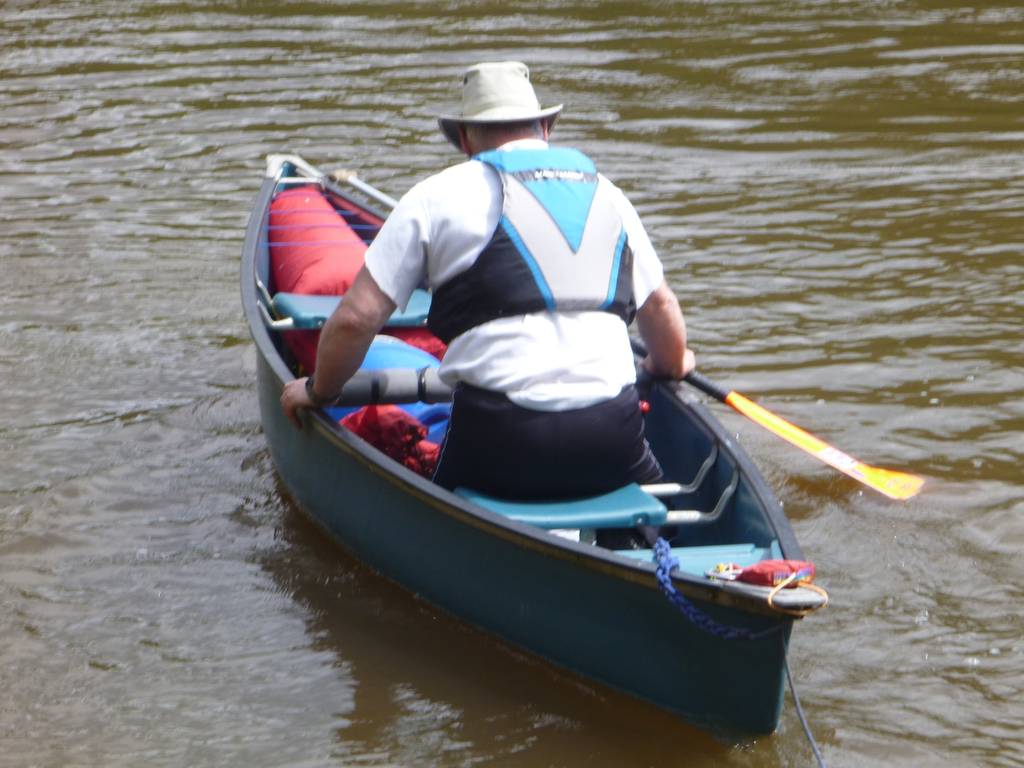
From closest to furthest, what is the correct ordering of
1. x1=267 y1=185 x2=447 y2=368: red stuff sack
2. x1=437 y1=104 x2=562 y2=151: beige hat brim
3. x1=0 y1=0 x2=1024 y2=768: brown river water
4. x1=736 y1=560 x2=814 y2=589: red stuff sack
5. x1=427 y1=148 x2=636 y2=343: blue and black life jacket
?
x1=736 y1=560 x2=814 y2=589: red stuff sack
x1=427 y1=148 x2=636 y2=343: blue and black life jacket
x1=437 y1=104 x2=562 y2=151: beige hat brim
x1=0 y1=0 x2=1024 y2=768: brown river water
x1=267 y1=185 x2=447 y2=368: red stuff sack

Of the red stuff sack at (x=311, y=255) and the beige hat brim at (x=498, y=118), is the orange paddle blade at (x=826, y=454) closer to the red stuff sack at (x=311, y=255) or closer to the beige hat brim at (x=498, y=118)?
the red stuff sack at (x=311, y=255)

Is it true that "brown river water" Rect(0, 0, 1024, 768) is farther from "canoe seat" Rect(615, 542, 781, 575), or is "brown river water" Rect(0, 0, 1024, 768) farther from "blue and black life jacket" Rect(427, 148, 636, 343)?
"blue and black life jacket" Rect(427, 148, 636, 343)

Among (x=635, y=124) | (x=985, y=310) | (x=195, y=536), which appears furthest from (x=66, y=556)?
(x=635, y=124)

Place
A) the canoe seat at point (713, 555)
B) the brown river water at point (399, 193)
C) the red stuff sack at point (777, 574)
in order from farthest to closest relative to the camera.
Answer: the brown river water at point (399, 193), the canoe seat at point (713, 555), the red stuff sack at point (777, 574)

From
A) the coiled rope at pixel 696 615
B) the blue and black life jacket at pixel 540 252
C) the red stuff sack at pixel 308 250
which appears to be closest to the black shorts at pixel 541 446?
the blue and black life jacket at pixel 540 252

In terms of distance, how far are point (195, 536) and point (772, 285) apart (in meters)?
3.12

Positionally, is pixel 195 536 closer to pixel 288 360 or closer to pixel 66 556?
pixel 66 556

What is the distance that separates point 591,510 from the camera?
4.04 meters

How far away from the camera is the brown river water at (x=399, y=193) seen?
4.21 m

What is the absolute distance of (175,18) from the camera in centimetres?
1233

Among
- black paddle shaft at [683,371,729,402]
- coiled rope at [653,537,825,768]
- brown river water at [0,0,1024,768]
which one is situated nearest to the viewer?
coiled rope at [653,537,825,768]

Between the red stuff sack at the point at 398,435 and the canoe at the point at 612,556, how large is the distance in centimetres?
12

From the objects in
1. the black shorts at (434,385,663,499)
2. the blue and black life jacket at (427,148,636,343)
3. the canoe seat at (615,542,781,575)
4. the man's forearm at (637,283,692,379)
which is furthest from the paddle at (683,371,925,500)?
the canoe seat at (615,542,781,575)

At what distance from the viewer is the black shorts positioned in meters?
4.04
